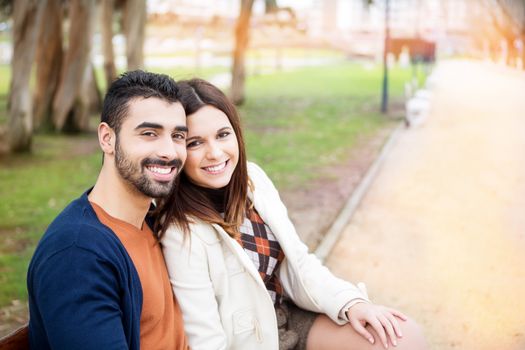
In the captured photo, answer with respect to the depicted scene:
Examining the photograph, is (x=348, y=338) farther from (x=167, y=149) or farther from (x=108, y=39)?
(x=108, y=39)

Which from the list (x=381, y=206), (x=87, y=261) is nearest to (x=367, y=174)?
(x=381, y=206)

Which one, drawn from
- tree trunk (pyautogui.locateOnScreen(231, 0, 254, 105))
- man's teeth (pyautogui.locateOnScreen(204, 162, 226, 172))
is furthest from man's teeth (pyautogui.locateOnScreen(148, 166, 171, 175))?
tree trunk (pyautogui.locateOnScreen(231, 0, 254, 105))

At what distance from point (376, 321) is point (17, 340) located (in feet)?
4.75

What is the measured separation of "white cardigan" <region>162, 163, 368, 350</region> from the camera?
2576 millimetres

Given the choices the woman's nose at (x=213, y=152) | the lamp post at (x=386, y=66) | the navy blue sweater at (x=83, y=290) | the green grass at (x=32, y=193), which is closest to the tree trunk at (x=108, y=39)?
the green grass at (x=32, y=193)

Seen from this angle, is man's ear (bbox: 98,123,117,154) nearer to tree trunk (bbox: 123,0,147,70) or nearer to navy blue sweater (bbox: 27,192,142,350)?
navy blue sweater (bbox: 27,192,142,350)

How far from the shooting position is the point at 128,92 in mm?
2336

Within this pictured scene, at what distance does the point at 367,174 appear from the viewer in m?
9.34

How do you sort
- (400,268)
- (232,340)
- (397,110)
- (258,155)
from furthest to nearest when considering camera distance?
(397,110), (258,155), (400,268), (232,340)

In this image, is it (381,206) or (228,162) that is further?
(381,206)

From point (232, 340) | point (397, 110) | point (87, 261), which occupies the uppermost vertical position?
point (87, 261)

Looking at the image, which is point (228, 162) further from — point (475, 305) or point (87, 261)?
point (475, 305)

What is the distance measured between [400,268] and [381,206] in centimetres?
219

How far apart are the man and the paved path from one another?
2404 millimetres
